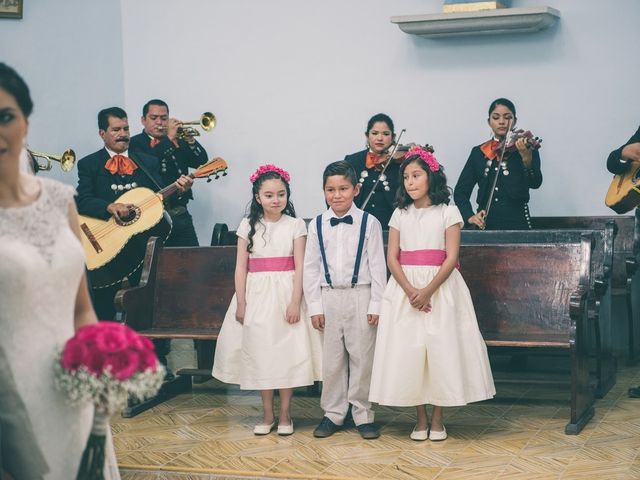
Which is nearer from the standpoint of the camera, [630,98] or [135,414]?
[135,414]

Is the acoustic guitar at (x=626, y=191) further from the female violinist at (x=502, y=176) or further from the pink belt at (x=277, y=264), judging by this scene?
the pink belt at (x=277, y=264)

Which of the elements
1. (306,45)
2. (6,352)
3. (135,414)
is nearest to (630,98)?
(306,45)

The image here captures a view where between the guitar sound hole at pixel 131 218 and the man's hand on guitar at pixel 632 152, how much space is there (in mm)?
2942

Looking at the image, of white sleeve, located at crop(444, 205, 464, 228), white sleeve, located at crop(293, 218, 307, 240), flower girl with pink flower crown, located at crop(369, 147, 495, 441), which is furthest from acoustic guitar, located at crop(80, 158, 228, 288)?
white sleeve, located at crop(444, 205, 464, 228)

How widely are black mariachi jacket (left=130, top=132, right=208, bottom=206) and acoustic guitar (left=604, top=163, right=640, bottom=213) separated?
2.91 metres

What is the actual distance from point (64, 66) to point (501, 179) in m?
3.45

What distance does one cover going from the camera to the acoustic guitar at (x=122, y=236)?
19.3 feet

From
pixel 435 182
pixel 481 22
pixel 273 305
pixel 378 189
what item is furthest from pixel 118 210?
pixel 481 22

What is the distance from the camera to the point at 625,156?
554 centimetres

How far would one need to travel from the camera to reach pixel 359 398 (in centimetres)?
462

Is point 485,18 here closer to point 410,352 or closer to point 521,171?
point 521,171

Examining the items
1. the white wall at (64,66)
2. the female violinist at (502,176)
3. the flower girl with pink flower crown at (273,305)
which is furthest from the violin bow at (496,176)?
the white wall at (64,66)

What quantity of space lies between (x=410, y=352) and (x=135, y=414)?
1.63 meters

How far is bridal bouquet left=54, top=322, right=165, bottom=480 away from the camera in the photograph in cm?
206
